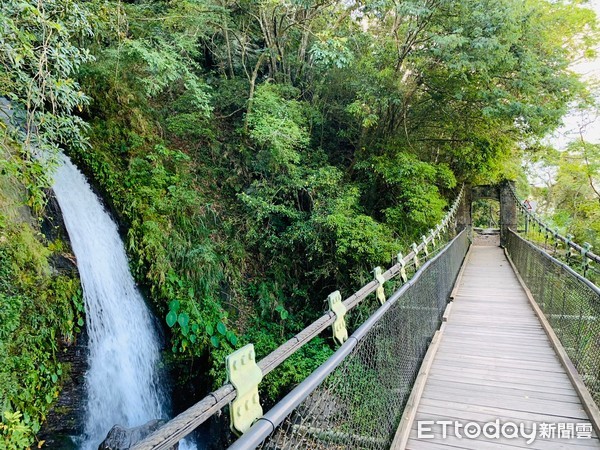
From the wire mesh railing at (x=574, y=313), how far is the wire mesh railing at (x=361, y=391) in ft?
4.45

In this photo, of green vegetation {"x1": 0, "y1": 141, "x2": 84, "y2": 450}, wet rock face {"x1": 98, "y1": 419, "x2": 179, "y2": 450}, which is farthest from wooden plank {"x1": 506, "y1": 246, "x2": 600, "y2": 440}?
green vegetation {"x1": 0, "y1": 141, "x2": 84, "y2": 450}

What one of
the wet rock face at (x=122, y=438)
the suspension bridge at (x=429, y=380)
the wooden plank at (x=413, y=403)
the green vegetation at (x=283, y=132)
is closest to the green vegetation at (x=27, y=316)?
the wet rock face at (x=122, y=438)

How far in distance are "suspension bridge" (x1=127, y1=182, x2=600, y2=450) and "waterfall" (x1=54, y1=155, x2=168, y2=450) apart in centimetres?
270

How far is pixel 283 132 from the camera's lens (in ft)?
22.2

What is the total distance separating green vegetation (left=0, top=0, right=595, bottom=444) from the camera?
595 centimetres

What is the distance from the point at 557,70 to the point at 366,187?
187 inches

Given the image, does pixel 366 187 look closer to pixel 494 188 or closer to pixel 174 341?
pixel 174 341

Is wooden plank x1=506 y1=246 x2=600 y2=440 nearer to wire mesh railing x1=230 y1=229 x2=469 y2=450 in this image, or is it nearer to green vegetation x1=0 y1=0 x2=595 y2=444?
wire mesh railing x1=230 y1=229 x2=469 y2=450

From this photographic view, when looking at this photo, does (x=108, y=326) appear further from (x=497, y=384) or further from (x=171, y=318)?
(x=497, y=384)

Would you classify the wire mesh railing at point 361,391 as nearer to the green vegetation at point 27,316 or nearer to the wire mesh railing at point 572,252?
the wire mesh railing at point 572,252

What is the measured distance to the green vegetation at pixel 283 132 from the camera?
5.95 meters

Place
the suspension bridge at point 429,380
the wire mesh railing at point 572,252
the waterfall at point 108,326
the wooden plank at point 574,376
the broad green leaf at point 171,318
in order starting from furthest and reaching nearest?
the broad green leaf at point 171,318, the waterfall at point 108,326, the wire mesh railing at point 572,252, the wooden plank at point 574,376, the suspension bridge at point 429,380

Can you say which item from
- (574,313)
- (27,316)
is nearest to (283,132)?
(27,316)

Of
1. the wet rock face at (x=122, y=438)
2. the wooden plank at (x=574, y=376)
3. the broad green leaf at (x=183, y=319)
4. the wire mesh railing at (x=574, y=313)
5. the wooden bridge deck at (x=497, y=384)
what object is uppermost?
the wire mesh railing at (x=574, y=313)
